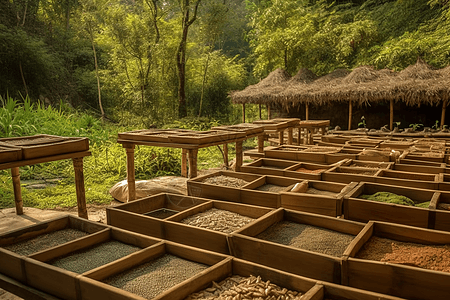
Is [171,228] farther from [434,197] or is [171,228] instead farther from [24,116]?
[24,116]

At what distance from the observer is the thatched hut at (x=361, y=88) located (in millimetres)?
10664

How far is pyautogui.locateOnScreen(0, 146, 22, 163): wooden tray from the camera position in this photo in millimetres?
2549

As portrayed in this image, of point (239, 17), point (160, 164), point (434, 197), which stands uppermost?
point (239, 17)

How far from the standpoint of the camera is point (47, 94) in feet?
46.2

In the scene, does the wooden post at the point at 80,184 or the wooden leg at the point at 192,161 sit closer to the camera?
the wooden post at the point at 80,184

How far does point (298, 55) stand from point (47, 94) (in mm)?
11501

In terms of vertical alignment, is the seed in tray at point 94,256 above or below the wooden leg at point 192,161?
below

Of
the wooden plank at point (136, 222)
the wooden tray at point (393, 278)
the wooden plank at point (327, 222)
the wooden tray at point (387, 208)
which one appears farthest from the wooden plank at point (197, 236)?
the wooden tray at point (387, 208)

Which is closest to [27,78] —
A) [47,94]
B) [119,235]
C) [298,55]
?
[47,94]

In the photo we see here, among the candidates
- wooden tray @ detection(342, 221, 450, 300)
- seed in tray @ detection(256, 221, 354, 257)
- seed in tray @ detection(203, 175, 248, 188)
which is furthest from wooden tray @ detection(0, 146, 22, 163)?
wooden tray @ detection(342, 221, 450, 300)

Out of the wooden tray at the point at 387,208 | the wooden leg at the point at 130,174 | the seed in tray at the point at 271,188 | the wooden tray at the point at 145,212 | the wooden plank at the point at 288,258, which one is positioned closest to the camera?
the wooden plank at the point at 288,258

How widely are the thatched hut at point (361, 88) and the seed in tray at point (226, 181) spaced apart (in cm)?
916

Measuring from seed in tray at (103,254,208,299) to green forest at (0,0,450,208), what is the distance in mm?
4833

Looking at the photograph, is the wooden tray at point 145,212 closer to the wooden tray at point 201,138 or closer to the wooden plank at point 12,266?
the wooden tray at point 201,138
